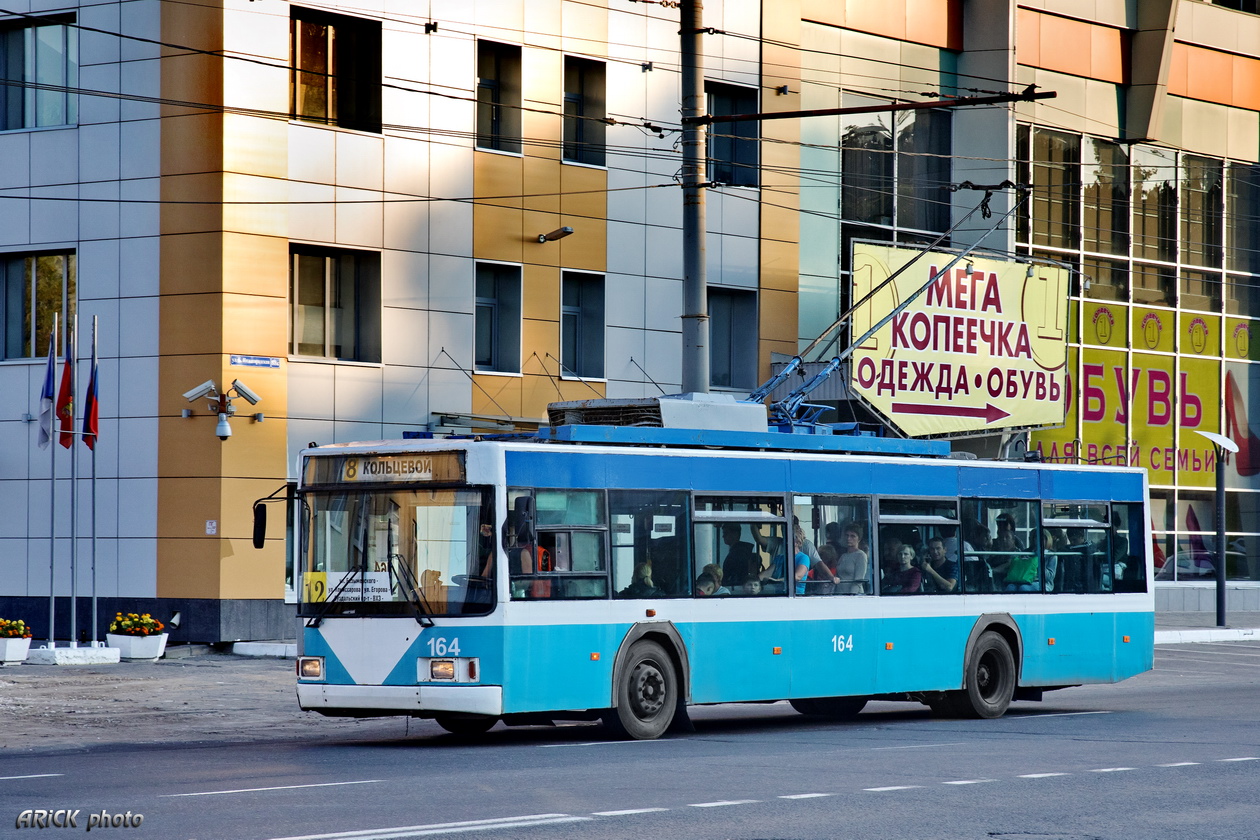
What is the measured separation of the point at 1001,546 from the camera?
61.7ft

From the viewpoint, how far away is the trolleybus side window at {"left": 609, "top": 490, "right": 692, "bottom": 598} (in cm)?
1534

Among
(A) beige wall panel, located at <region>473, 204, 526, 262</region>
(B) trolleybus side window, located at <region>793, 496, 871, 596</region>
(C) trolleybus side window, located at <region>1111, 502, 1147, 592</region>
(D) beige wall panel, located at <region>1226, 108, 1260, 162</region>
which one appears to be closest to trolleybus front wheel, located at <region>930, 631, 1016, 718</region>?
(B) trolleybus side window, located at <region>793, 496, 871, 596</region>

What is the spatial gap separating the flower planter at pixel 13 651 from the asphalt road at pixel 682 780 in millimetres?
6506

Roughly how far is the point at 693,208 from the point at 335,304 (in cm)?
889

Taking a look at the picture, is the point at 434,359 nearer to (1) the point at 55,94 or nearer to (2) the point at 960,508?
(1) the point at 55,94

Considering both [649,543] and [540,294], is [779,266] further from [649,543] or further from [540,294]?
[649,543]

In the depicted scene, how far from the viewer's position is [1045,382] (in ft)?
121

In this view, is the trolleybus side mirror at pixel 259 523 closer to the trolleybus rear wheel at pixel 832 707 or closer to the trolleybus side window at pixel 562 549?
the trolleybus side window at pixel 562 549

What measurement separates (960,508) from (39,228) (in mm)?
14996

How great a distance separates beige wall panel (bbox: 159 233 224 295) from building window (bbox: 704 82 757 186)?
989cm

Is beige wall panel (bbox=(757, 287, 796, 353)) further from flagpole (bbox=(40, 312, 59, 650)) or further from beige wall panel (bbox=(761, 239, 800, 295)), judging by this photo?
flagpole (bbox=(40, 312, 59, 650))

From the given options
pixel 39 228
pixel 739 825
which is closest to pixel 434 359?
pixel 39 228

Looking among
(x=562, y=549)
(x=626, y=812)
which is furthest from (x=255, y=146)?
(x=626, y=812)

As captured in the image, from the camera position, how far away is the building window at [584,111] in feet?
97.7
